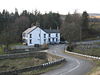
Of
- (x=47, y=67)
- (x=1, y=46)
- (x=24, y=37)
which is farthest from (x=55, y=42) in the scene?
(x=47, y=67)

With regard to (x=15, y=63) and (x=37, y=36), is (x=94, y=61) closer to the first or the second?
(x=15, y=63)

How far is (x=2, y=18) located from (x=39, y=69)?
56.9m

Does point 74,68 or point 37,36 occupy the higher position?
point 37,36

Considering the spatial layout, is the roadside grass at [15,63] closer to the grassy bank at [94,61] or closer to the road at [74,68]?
the road at [74,68]

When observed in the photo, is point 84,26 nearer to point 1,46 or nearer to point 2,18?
point 2,18

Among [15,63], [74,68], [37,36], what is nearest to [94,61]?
[74,68]

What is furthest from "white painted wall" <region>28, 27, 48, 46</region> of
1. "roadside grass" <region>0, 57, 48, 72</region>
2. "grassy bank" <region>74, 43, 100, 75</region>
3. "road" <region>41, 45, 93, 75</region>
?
"road" <region>41, 45, 93, 75</region>

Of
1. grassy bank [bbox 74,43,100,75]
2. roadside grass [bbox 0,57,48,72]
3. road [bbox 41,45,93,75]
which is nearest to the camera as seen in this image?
grassy bank [bbox 74,43,100,75]

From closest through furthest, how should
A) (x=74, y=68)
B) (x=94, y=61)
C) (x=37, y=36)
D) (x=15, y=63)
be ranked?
(x=74, y=68), (x=94, y=61), (x=15, y=63), (x=37, y=36)

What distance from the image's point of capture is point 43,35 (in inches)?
2395

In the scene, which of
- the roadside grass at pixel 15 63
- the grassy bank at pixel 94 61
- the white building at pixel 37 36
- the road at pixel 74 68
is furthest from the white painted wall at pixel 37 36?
the road at pixel 74 68

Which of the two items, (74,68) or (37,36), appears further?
(37,36)

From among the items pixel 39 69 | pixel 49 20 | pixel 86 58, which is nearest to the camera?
pixel 39 69

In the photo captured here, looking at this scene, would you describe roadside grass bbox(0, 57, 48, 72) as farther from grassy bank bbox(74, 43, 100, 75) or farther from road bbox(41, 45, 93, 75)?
grassy bank bbox(74, 43, 100, 75)
